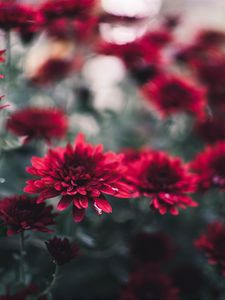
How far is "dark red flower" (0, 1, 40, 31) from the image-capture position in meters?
1.01

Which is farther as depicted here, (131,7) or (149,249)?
(131,7)

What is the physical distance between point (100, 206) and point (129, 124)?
1001 millimetres

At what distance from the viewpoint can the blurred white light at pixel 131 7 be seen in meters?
1.49

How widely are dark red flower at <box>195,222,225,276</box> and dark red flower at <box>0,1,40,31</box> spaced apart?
66cm

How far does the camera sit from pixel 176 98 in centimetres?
132

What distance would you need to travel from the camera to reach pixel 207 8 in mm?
3781

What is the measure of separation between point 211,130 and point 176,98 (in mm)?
194

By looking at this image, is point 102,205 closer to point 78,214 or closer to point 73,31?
point 78,214

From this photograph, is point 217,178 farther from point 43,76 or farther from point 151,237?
point 43,76

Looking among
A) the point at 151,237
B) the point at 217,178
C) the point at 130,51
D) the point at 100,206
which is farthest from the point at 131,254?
the point at 130,51

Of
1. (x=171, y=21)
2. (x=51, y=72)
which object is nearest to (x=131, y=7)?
(x=171, y=21)

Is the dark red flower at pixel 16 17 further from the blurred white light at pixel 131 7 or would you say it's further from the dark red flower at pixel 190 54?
the dark red flower at pixel 190 54

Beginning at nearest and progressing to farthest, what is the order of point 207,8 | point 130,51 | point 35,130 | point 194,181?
point 194,181 < point 35,130 < point 130,51 < point 207,8

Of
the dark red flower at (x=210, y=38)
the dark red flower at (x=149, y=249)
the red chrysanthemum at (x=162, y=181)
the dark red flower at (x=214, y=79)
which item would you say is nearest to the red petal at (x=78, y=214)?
the red chrysanthemum at (x=162, y=181)
